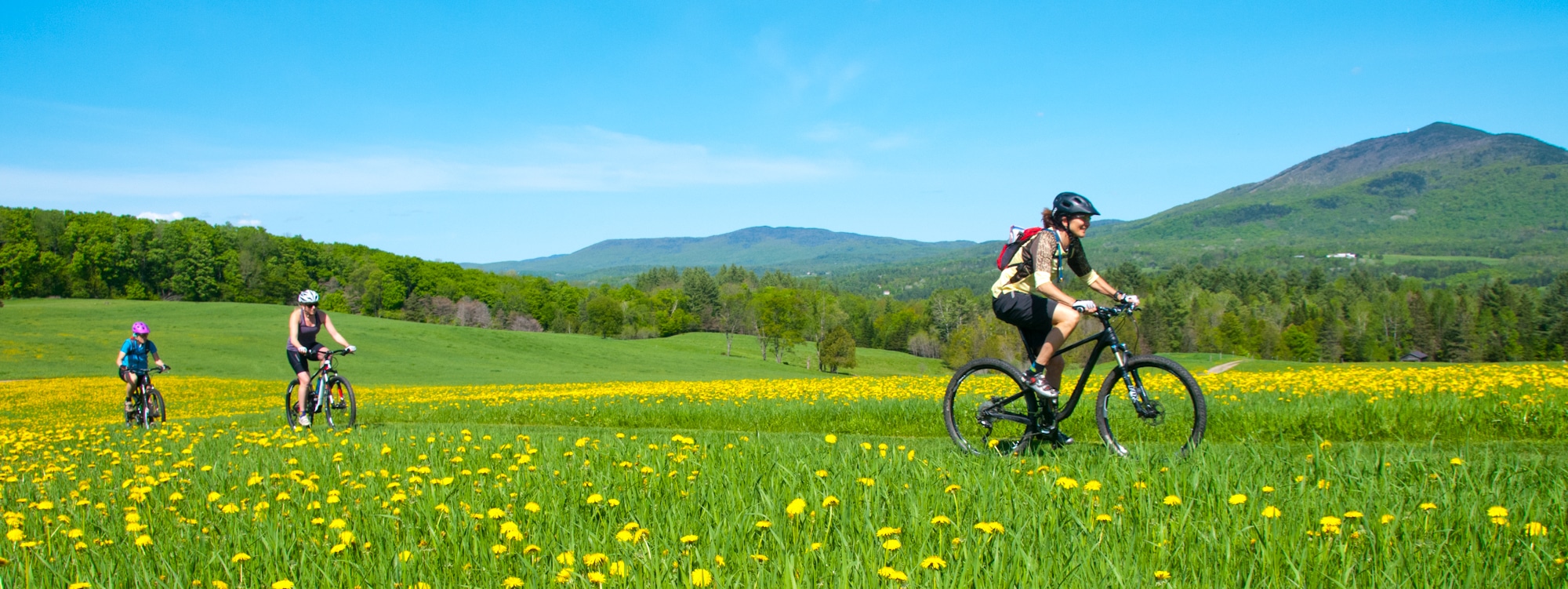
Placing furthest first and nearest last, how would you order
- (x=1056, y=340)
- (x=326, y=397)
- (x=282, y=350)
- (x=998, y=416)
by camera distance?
(x=282, y=350)
(x=326, y=397)
(x=998, y=416)
(x=1056, y=340)

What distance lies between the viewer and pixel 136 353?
15250 mm

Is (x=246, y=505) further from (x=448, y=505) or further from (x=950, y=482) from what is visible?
(x=950, y=482)

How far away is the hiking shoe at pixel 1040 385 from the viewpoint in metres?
6.84

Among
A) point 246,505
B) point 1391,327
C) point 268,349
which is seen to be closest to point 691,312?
point 268,349

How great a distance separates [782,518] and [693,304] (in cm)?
14976

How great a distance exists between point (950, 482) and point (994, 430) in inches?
159

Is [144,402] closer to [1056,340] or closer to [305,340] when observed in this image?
[305,340]

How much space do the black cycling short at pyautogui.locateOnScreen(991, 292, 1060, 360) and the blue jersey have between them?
15.7 m

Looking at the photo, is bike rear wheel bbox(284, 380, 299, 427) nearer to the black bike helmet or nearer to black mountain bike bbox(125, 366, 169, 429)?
black mountain bike bbox(125, 366, 169, 429)

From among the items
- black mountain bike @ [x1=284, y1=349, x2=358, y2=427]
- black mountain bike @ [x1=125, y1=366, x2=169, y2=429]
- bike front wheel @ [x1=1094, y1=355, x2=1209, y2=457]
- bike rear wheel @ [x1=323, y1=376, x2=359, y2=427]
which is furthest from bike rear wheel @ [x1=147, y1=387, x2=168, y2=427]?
bike front wheel @ [x1=1094, y1=355, x2=1209, y2=457]

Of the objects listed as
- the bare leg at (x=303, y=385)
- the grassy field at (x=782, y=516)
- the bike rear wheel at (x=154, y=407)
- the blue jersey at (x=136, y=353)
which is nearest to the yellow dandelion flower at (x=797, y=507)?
the grassy field at (x=782, y=516)

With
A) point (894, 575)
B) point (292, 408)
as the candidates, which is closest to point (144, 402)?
point (292, 408)

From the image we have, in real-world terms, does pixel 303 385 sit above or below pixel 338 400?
above

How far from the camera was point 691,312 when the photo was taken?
149 metres
